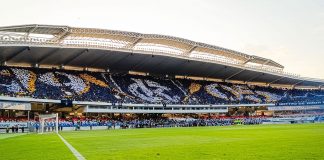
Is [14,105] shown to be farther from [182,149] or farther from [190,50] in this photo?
[182,149]

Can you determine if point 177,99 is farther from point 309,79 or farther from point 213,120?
point 309,79

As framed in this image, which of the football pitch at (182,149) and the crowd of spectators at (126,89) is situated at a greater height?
the crowd of spectators at (126,89)

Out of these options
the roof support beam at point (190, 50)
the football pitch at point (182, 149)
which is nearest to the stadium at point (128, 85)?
the roof support beam at point (190, 50)

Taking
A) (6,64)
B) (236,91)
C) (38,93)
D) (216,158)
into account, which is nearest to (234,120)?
(236,91)

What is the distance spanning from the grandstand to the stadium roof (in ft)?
0.49

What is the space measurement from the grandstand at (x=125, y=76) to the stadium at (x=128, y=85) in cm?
16

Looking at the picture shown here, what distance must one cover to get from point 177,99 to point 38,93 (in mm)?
27820

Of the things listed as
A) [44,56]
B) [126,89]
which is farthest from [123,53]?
[44,56]

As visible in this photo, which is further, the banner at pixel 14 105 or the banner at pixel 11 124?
the banner at pixel 14 105

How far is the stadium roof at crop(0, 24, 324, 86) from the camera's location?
59.8m

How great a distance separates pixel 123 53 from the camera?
226ft

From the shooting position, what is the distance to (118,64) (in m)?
75.3

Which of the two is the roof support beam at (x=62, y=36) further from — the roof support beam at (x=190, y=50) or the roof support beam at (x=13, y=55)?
the roof support beam at (x=190, y=50)

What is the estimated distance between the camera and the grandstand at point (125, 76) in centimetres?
5919
